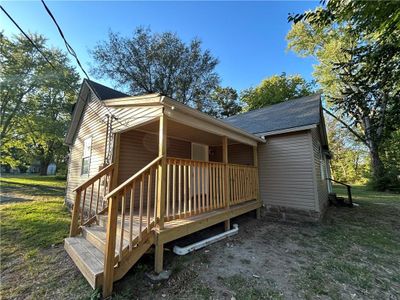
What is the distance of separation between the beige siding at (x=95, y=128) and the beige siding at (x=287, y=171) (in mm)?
4944

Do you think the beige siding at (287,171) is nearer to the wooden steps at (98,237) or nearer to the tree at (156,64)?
the wooden steps at (98,237)

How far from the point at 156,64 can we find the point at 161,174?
17.0m

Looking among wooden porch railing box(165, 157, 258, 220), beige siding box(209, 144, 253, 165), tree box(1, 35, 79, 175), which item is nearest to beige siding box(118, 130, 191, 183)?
wooden porch railing box(165, 157, 258, 220)

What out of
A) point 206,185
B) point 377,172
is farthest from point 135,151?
point 377,172

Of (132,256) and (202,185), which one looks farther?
(202,185)

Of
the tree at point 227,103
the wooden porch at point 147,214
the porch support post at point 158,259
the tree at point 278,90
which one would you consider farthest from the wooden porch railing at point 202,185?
the tree at point 278,90

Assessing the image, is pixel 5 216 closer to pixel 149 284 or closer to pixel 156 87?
pixel 149 284

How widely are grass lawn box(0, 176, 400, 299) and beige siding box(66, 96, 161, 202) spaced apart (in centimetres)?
240

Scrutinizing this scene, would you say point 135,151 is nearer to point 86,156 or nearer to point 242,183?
point 86,156

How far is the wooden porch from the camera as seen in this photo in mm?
2727

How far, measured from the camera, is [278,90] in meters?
23.3

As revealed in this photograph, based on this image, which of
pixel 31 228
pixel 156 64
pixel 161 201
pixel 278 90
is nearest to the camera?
pixel 161 201

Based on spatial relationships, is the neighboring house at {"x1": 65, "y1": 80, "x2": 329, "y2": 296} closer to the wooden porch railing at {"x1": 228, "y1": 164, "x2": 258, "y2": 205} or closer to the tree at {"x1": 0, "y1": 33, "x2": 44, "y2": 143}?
the wooden porch railing at {"x1": 228, "y1": 164, "x2": 258, "y2": 205}

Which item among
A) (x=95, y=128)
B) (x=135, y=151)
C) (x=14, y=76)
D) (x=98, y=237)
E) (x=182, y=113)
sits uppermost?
(x=14, y=76)
